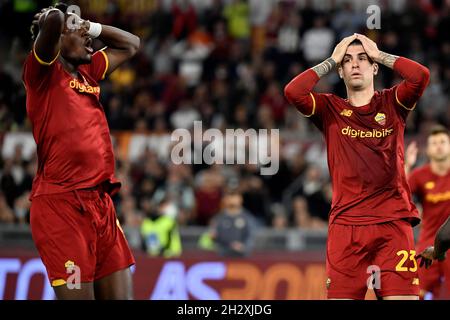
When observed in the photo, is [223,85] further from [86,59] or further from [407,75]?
[86,59]

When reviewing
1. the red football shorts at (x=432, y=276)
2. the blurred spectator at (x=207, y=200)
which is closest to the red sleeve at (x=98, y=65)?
the red football shorts at (x=432, y=276)

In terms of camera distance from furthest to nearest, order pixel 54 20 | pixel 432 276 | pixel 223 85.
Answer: pixel 223 85, pixel 432 276, pixel 54 20

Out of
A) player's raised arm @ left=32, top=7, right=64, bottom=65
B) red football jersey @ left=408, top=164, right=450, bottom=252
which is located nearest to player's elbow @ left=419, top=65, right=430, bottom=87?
player's raised arm @ left=32, top=7, right=64, bottom=65

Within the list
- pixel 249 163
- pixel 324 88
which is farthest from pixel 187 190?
pixel 324 88

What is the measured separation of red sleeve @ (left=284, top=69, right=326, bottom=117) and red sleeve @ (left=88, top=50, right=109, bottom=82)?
1.38 m

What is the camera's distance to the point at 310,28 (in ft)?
60.0

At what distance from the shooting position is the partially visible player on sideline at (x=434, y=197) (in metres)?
9.54

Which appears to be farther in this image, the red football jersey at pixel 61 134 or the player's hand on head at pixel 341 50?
the player's hand on head at pixel 341 50

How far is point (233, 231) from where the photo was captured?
12.8 m

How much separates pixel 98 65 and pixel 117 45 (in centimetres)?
23

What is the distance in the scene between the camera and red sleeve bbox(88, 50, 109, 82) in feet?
23.1

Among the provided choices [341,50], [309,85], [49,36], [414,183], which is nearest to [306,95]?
[309,85]

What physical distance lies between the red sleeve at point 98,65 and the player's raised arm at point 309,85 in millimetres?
1381

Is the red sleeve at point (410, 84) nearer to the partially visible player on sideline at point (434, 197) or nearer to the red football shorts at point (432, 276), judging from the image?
the partially visible player on sideline at point (434, 197)
